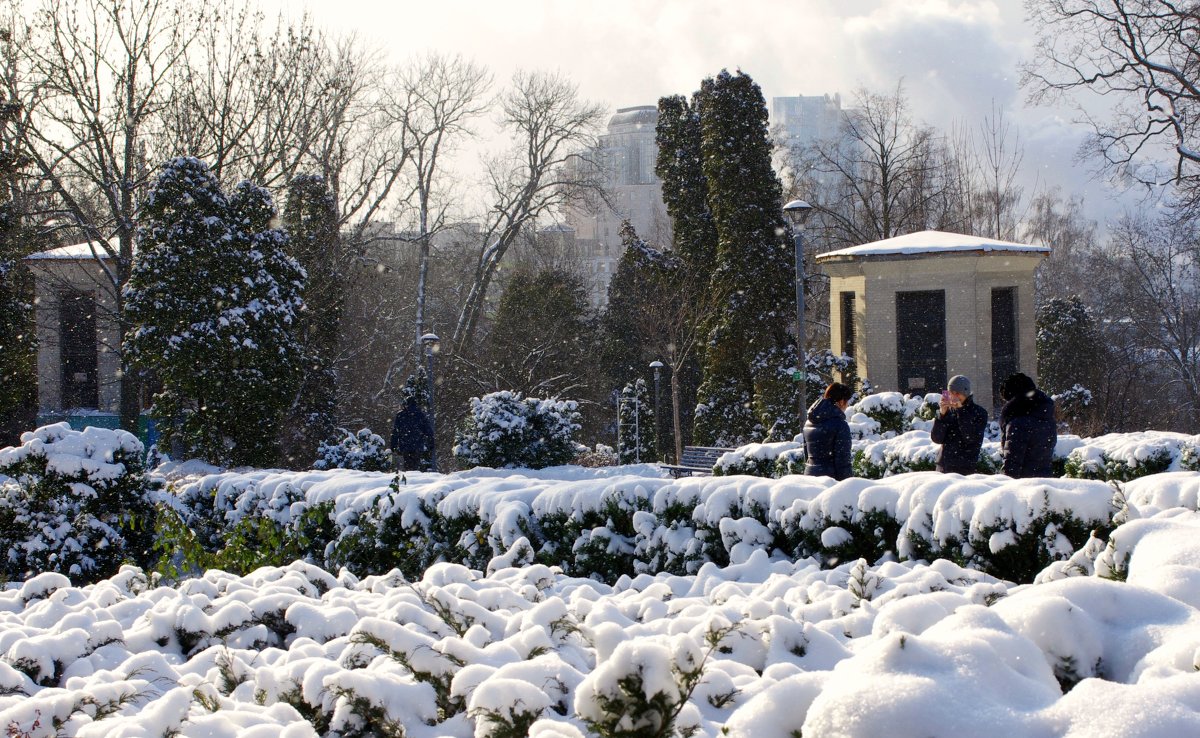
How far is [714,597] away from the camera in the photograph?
474cm

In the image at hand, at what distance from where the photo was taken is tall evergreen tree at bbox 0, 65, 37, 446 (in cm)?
2114

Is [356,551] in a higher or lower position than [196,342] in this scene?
lower

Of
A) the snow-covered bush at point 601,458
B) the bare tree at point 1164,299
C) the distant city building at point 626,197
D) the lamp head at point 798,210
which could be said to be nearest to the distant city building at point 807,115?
the distant city building at point 626,197

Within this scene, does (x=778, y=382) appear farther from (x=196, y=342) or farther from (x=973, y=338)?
(x=196, y=342)

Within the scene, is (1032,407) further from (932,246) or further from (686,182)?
(686,182)

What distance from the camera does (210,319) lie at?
1952 cm

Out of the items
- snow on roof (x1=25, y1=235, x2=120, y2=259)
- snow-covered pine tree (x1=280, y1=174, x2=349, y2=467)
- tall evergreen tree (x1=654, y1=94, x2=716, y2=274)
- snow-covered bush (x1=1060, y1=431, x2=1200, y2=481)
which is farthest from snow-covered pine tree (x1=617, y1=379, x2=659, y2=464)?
snow-covered bush (x1=1060, y1=431, x2=1200, y2=481)

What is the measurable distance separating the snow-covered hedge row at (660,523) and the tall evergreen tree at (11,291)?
1467cm

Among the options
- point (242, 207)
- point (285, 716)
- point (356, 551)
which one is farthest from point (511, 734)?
point (242, 207)

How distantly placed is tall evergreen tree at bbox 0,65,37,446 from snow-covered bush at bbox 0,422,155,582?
14.5 meters

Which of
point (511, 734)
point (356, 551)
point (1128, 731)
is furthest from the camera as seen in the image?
point (356, 551)

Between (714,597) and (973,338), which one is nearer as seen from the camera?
(714,597)

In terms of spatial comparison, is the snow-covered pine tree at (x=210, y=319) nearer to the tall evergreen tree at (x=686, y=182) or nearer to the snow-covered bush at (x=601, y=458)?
the snow-covered bush at (x=601, y=458)

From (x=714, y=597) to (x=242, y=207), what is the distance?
1814 cm
